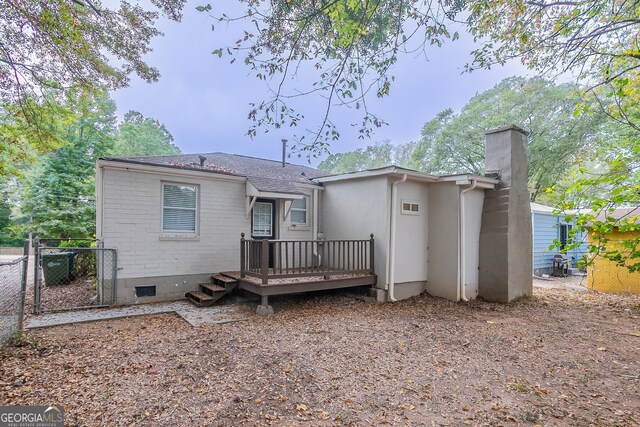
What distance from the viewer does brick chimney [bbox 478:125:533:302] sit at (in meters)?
7.47

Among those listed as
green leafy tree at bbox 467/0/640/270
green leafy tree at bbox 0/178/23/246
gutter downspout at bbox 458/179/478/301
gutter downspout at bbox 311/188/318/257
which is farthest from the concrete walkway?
green leafy tree at bbox 0/178/23/246

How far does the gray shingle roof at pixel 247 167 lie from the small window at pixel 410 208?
2783 millimetres

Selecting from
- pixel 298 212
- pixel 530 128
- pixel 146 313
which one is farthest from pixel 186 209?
pixel 530 128

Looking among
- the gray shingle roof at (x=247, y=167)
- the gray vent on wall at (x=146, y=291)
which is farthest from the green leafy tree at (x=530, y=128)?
the gray vent on wall at (x=146, y=291)

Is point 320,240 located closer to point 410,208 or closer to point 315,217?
point 315,217

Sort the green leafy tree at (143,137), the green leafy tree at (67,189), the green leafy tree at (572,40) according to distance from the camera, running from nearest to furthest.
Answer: the green leafy tree at (572,40), the green leafy tree at (67,189), the green leafy tree at (143,137)

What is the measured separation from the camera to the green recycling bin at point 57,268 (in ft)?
27.1

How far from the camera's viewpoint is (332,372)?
11.8 ft

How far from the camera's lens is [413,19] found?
147 inches

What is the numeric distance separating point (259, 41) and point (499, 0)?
140 inches

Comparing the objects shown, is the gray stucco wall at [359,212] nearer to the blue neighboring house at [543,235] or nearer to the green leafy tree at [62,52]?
the green leafy tree at [62,52]

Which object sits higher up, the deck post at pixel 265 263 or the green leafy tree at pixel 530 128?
the green leafy tree at pixel 530 128

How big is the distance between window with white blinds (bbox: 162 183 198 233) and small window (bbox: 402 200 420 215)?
5.12 m

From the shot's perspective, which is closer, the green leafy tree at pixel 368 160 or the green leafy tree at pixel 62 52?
the green leafy tree at pixel 62 52
